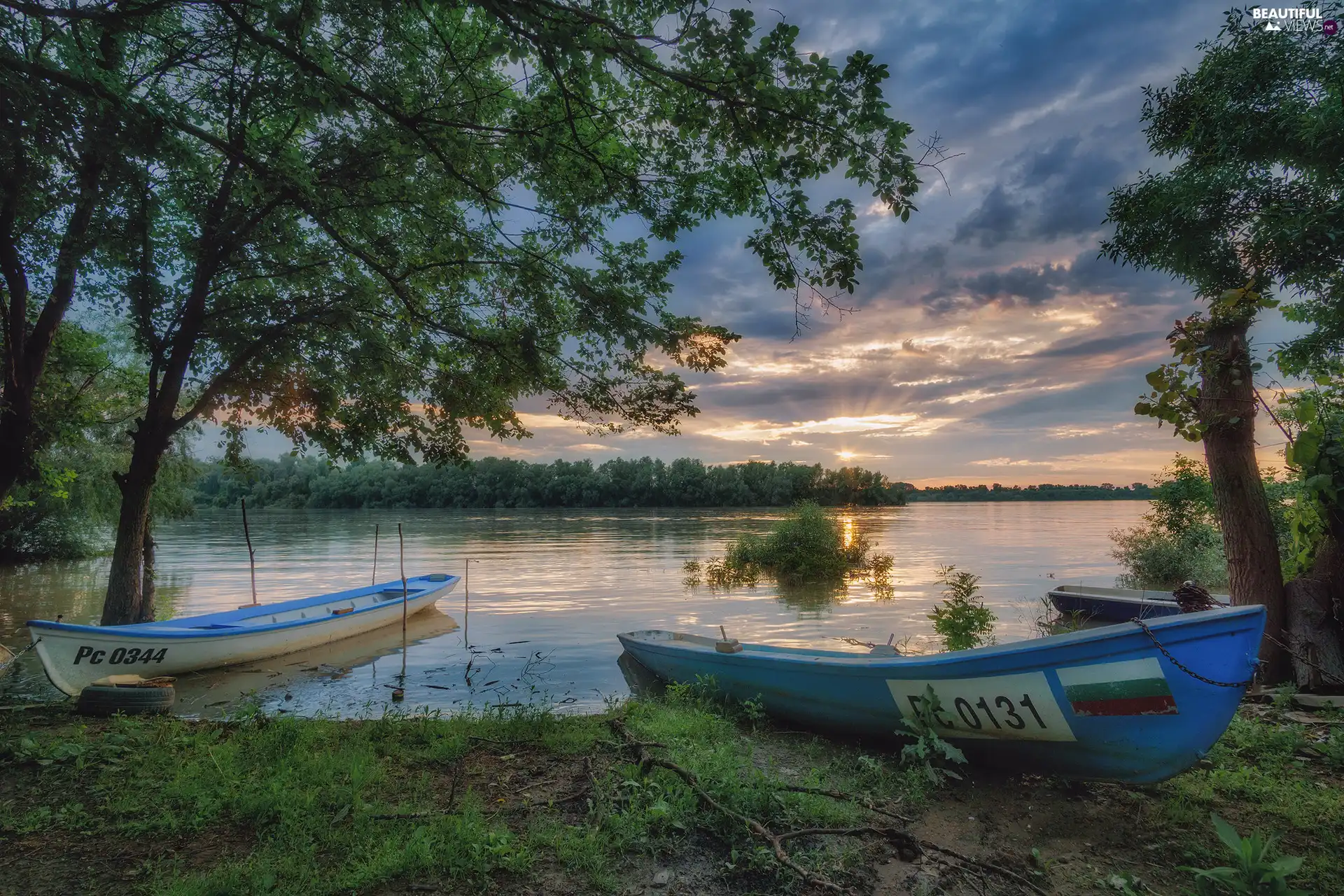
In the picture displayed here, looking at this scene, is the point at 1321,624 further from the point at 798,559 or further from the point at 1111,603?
the point at 798,559

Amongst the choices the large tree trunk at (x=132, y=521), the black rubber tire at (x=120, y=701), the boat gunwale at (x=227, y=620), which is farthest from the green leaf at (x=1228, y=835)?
the large tree trunk at (x=132, y=521)

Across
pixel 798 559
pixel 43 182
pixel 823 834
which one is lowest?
pixel 798 559

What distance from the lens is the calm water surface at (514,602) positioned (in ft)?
34.3

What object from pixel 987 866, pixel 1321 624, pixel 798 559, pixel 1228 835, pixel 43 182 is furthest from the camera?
pixel 798 559

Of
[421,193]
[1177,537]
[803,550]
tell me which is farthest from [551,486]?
[421,193]

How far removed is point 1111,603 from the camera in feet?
40.9

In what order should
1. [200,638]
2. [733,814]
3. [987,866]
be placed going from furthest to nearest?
1. [200,638]
2. [733,814]
3. [987,866]

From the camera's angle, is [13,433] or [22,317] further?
[22,317]

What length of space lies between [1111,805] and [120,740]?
861 centimetres

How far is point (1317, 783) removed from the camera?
4.96 m

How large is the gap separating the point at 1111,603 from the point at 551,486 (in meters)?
84.8

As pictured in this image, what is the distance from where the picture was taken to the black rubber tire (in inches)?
282

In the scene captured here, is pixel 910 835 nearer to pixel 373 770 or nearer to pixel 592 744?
pixel 592 744

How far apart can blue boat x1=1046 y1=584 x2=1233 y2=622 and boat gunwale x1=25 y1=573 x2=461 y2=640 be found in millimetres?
14505
